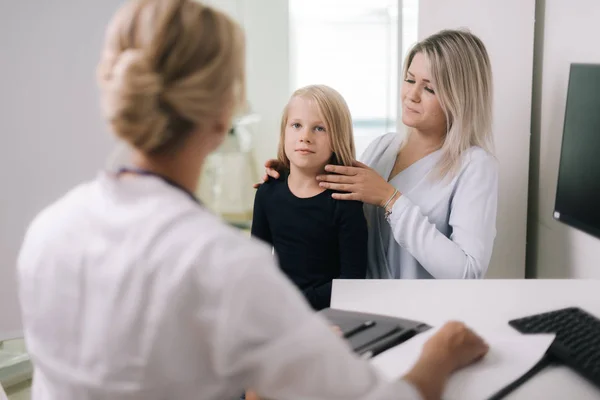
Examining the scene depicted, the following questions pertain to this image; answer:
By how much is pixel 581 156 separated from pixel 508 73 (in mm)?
789

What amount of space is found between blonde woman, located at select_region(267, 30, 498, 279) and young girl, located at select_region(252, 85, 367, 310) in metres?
0.05

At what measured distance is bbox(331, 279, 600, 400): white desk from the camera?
131cm

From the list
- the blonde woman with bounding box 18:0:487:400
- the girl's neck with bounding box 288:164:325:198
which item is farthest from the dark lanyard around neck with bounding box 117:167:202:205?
the girl's neck with bounding box 288:164:325:198

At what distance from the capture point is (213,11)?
76 centimetres

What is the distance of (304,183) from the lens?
5.98ft

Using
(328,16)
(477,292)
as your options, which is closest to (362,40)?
(328,16)

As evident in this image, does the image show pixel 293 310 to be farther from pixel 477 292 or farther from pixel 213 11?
pixel 477 292

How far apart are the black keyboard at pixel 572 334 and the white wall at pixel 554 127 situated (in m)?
0.62

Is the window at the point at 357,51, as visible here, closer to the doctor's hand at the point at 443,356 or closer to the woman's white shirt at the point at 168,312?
the doctor's hand at the point at 443,356

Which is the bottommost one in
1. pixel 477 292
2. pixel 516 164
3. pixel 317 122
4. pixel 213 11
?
pixel 477 292

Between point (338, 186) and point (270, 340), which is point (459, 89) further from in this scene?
point (270, 340)

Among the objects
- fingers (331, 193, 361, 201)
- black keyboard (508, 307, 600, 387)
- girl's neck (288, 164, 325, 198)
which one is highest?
girl's neck (288, 164, 325, 198)

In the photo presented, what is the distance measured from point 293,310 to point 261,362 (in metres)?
0.06

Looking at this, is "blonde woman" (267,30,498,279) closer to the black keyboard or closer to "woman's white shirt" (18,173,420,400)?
the black keyboard
